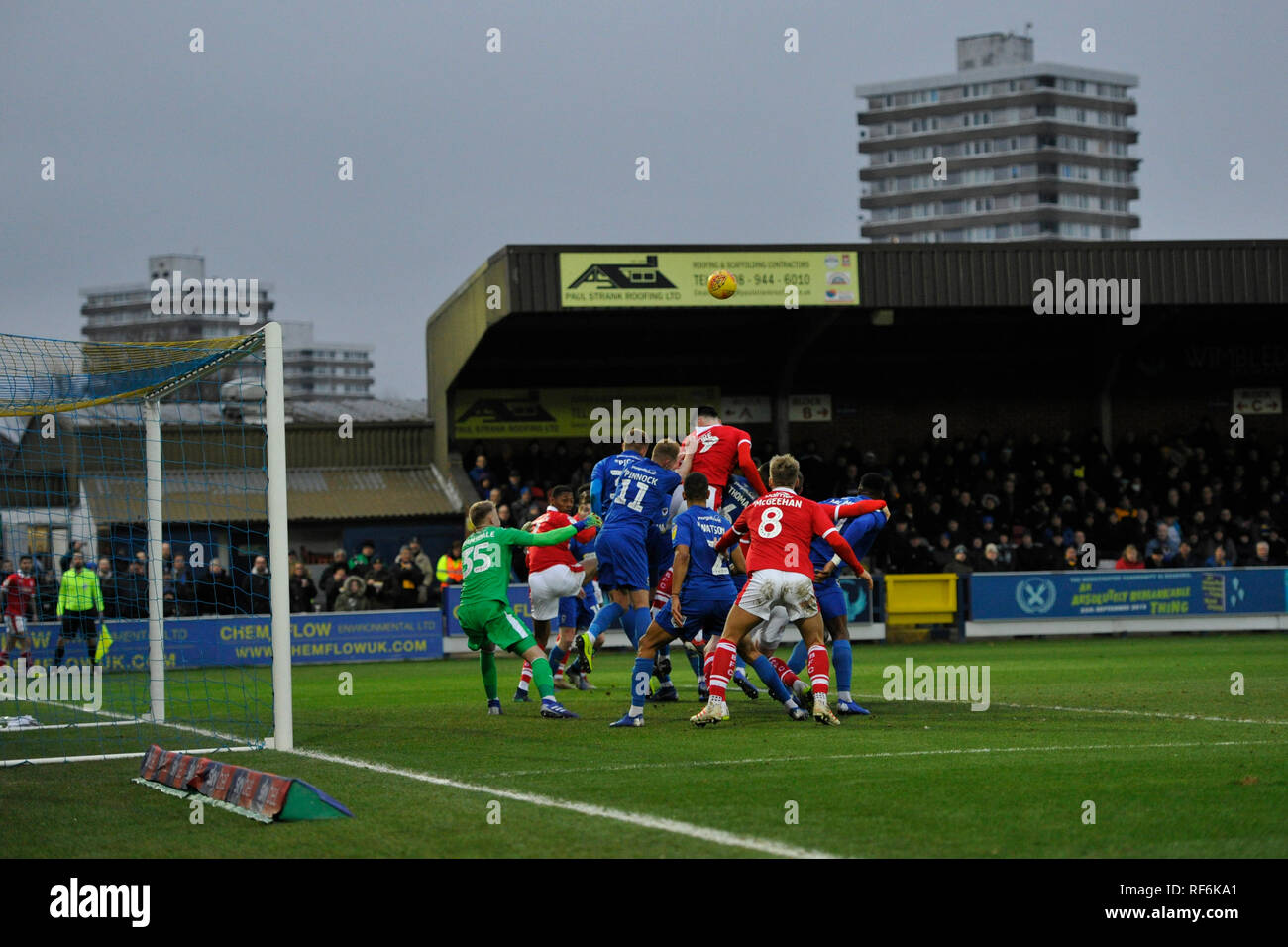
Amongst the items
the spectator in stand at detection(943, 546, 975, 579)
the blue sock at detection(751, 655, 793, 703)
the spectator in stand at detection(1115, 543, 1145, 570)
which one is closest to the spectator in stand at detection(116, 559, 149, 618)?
the blue sock at detection(751, 655, 793, 703)

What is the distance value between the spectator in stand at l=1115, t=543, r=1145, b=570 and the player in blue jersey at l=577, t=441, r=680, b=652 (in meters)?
17.2

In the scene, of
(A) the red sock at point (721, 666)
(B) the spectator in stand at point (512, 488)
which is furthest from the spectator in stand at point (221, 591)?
(A) the red sock at point (721, 666)

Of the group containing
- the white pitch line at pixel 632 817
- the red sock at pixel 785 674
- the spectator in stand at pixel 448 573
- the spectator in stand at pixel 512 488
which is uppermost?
the spectator in stand at pixel 512 488

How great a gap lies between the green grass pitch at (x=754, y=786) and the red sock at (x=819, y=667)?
34 centimetres

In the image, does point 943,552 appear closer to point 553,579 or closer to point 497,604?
point 553,579

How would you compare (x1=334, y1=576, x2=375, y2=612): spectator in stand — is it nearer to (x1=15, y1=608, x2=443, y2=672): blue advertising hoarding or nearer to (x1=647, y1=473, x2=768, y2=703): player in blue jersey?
(x1=15, y1=608, x2=443, y2=672): blue advertising hoarding

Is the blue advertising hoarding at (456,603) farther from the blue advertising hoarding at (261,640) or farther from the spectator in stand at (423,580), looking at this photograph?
the spectator in stand at (423,580)

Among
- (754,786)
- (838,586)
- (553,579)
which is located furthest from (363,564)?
(754,786)

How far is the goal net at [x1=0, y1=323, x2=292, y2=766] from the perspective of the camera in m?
11.4

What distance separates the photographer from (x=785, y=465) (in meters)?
11.3

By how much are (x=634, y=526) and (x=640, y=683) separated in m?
2.31

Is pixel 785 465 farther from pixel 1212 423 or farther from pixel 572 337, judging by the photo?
pixel 1212 423

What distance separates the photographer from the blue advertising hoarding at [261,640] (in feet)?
71.1

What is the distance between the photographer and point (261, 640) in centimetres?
2405
